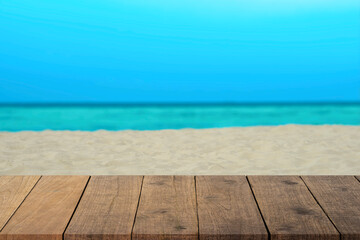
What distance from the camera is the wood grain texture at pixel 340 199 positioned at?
3.93 ft

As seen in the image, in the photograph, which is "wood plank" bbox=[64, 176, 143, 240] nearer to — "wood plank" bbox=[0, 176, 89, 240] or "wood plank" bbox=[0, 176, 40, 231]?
"wood plank" bbox=[0, 176, 89, 240]

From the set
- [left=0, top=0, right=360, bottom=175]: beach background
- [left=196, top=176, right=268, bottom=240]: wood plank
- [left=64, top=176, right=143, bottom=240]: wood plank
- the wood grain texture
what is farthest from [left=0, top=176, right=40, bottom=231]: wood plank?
[left=0, top=0, right=360, bottom=175]: beach background

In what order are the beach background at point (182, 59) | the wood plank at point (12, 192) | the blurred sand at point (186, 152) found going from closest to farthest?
the wood plank at point (12, 192) < the blurred sand at point (186, 152) < the beach background at point (182, 59)

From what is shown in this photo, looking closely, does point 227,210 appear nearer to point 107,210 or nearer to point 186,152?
point 107,210

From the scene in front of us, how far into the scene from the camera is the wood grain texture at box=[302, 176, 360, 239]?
120 cm

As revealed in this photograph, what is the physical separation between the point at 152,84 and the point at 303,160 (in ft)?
12.6

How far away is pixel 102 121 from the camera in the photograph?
20.8 ft

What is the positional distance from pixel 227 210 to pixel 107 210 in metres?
0.30

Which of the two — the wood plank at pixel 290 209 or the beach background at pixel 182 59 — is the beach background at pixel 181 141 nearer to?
the beach background at pixel 182 59

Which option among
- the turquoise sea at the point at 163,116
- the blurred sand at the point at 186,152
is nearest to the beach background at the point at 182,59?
the turquoise sea at the point at 163,116

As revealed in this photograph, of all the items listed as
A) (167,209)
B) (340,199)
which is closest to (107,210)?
(167,209)

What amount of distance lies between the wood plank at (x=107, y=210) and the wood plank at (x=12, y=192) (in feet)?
0.55

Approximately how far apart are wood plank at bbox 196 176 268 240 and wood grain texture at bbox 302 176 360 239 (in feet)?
0.60

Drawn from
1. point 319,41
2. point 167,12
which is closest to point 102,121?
point 167,12
